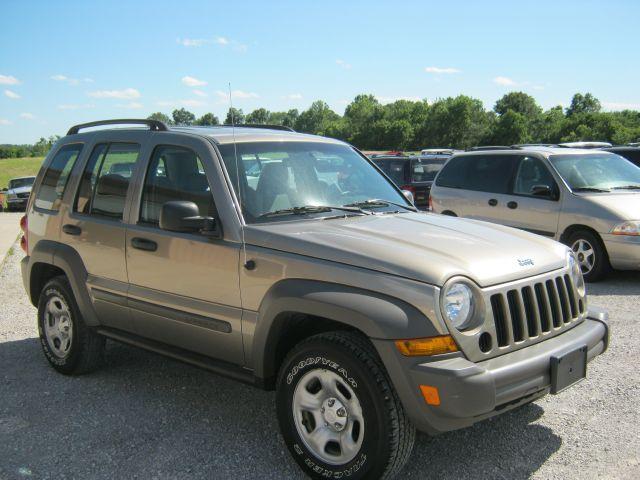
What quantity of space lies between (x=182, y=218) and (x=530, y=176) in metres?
6.80

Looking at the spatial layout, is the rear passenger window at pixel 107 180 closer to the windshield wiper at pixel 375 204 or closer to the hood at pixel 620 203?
the windshield wiper at pixel 375 204

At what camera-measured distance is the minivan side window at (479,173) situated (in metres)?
9.40

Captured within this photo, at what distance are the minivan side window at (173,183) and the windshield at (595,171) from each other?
6237 millimetres

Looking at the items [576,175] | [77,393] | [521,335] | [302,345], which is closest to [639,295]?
[576,175]

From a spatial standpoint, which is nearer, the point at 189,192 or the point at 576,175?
the point at 189,192

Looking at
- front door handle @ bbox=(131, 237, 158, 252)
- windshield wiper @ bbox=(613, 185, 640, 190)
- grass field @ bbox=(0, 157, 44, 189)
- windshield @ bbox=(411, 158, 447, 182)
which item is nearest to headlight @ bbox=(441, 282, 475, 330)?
front door handle @ bbox=(131, 237, 158, 252)

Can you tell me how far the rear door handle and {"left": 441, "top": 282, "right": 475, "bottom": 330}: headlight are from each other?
9.88ft

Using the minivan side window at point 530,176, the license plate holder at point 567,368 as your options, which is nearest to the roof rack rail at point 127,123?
the license plate holder at point 567,368

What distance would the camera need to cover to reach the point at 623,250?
788cm

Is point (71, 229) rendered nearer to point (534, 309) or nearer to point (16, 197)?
point (534, 309)

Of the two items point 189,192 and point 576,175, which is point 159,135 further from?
point 576,175

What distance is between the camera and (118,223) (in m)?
4.39

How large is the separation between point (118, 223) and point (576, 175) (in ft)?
22.0

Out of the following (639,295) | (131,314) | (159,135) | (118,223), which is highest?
(159,135)
